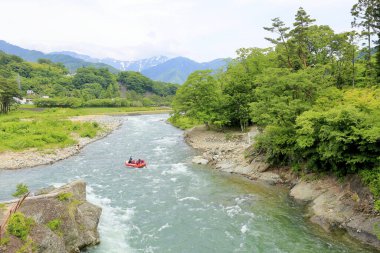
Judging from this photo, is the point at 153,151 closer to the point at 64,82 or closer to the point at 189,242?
the point at 189,242

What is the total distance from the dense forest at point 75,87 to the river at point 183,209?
4596cm

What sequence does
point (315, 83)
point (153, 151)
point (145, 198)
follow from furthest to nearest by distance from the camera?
point (153, 151), point (315, 83), point (145, 198)

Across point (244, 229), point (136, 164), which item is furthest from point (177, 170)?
point (244, 229)

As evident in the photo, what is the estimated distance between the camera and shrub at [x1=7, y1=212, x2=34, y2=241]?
1239cm

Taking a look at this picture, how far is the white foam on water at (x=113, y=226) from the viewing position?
15.5 metres

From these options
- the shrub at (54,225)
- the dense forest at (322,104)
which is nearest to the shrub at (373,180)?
the dense forest at (322,104)

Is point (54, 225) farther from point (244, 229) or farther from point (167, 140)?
point (167, 140)

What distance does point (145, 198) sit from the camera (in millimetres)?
22078

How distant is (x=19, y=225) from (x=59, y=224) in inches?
75.0

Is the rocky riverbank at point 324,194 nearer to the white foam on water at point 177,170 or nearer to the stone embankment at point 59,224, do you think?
the white foam on water at point 177,170

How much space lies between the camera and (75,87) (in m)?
137

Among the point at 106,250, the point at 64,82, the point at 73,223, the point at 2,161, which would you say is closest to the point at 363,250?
the point at 106,250

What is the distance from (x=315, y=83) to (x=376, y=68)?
8.44 m

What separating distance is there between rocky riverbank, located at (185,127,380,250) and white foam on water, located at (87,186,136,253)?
430 inches
